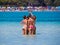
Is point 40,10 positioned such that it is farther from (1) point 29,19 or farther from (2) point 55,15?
(1) point 29,19

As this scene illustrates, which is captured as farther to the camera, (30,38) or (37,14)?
(37,14)

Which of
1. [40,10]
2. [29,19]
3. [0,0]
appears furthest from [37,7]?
[29,19]

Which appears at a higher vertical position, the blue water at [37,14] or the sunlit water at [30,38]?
the sunlit water at [30,38]

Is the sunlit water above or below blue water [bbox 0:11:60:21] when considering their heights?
above

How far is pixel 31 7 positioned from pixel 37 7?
0.92 feet

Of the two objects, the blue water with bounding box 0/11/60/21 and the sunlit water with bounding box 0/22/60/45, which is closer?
the sunlit water with bounding box 0/22/60/45

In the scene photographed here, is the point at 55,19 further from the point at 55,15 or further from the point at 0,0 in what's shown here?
the point at 0,0

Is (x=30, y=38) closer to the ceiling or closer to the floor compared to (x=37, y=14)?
closer to the ceiling

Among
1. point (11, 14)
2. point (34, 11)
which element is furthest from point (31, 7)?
point (11, 14)

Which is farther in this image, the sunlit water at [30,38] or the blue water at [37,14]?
the blue water at [37,14]

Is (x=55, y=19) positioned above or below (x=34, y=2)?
below

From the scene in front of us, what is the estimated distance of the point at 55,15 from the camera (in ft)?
37.9

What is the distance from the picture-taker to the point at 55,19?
11609 millimetres

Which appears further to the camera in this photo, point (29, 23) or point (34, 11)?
point (34, 11)
